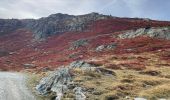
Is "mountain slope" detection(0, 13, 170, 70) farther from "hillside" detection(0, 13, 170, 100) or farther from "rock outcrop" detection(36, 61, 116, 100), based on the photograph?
"rock outcrop" detection(36, 61, 116, 100)

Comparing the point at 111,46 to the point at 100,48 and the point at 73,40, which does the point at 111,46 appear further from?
the point at 73,40

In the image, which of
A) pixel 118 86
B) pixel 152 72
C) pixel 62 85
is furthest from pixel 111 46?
pixel 118 86

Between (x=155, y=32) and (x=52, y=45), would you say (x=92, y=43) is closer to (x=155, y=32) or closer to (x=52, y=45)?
(x=155, y=32)

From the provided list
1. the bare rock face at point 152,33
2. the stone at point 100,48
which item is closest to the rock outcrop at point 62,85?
the stone at point 100,48

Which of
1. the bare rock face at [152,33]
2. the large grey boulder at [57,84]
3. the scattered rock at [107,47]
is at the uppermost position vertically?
the bare rock face at [152,33]

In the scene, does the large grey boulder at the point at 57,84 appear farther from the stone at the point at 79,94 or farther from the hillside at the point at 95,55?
the stone at the point at 79,94

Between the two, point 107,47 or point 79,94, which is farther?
point 107,47

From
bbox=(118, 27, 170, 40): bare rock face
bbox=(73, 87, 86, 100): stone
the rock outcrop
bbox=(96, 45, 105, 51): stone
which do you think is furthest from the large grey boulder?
bbox=(118, 27, 170, 40): bare rock face

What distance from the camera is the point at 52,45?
13538cm

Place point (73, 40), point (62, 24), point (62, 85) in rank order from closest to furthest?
point (62, 85) → point (73, 40) → point (62, 24)

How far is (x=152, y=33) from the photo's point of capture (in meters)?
98.8

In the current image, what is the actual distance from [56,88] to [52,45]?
96110 mm

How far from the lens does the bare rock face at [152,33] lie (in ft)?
313

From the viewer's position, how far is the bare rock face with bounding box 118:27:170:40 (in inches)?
3757
